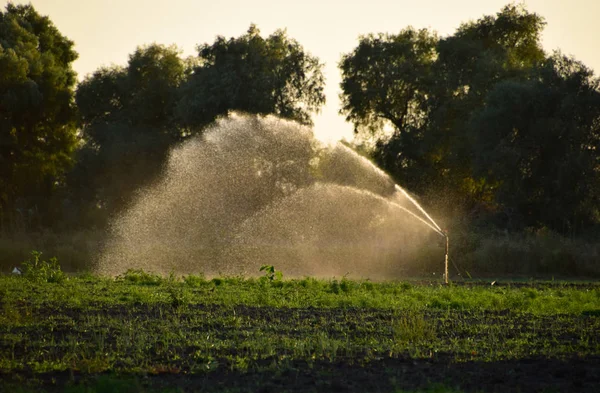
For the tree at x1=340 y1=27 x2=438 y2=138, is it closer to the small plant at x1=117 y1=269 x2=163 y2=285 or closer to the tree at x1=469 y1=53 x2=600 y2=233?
the tree at x1=469 y1=53 x2=600 y2=233

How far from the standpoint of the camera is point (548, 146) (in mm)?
44781

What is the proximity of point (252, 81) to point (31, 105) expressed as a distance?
13.7 meters

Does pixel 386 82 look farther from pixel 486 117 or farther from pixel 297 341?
pixel 297 341

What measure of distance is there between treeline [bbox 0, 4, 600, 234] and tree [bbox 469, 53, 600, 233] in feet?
0.35

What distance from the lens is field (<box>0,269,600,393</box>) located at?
34.4 feet

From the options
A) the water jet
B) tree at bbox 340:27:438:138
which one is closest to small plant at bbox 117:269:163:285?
the water jet

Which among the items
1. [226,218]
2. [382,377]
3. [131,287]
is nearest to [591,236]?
[226,218]

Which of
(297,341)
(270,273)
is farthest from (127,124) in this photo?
(297,341)

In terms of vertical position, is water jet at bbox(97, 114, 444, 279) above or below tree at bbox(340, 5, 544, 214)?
below

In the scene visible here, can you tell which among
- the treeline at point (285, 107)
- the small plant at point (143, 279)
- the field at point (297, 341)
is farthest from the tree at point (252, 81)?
the field at point (297, 341)

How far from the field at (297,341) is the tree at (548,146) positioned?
2288 cm

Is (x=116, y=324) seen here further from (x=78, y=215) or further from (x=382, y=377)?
(x=78, y=215)

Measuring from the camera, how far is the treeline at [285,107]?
46188 mm

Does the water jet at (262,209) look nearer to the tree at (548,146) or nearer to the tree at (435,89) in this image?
the tree at (435,89)
